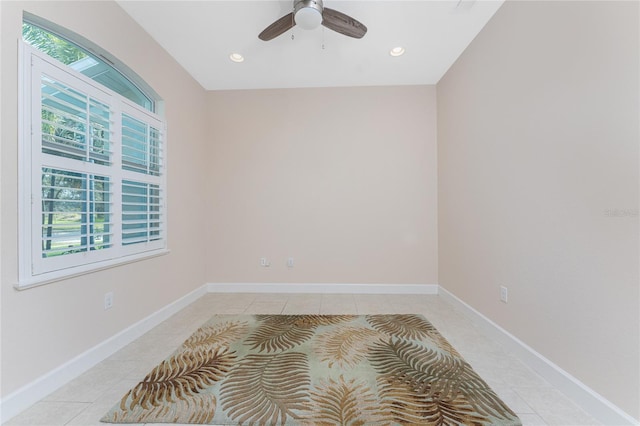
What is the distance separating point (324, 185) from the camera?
137 inches

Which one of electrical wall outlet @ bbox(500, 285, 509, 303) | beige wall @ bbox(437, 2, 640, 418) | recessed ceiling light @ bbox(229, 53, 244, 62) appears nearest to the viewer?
beige wall @ bbox(437, 2, 640, 418)

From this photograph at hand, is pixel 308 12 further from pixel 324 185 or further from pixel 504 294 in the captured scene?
pixel 504 294

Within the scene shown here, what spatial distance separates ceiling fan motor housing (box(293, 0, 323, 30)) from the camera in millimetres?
1836

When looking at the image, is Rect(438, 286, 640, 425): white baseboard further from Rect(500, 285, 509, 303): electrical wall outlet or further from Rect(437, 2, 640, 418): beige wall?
Rect(500, 285, 509, 303): electrical wall outlet

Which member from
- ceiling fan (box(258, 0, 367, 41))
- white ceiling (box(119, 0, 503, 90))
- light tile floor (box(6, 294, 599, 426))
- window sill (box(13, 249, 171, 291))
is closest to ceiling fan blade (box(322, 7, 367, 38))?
ceiling fan (box(258, 0, 367, 41))

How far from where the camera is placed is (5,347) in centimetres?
135

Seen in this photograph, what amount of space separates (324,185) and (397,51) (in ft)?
5.68

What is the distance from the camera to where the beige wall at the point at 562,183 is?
125 centimetres

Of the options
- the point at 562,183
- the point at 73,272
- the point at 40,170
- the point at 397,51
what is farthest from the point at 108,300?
the point at 397,51

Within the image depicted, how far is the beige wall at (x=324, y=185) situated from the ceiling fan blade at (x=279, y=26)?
4.44ft

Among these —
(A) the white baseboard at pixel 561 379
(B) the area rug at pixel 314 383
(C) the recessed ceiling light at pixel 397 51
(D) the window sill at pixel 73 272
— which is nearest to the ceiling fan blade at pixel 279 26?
(C) the recessed ceiling light at pixel 397 51

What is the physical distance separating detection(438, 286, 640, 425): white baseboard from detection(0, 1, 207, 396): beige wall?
3.13 metres

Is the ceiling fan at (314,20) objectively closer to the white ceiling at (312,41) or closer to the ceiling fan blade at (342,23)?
the ceiling fan blade at (342,23)

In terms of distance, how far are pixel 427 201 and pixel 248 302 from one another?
2.67 meters
